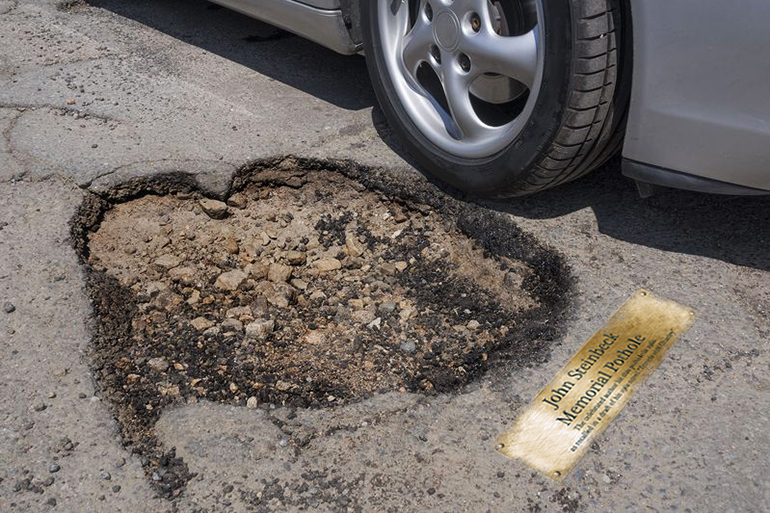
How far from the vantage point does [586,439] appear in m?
2.28

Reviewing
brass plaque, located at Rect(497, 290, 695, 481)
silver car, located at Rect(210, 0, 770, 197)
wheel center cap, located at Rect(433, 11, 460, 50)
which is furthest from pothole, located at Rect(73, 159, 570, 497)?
wheel center cap, located at Rect(433, 11, 460, 50)

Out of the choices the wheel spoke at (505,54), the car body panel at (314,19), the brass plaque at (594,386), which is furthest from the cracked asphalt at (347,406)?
the wheel spoke at (505,54)

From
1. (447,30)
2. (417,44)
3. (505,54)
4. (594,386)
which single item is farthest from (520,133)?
(594,386)

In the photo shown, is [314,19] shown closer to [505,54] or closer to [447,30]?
[447,30]

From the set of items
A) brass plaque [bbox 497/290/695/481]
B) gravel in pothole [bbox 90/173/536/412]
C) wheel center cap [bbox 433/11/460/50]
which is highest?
A: wheel center cap [bbox 433/11/460/50]

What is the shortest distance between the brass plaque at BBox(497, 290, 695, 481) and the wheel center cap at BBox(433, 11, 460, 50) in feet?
3.62

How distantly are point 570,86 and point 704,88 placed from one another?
405mm

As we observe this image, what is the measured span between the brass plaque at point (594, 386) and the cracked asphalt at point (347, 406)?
38mm

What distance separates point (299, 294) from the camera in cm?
300

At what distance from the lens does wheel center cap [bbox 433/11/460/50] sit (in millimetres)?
2984

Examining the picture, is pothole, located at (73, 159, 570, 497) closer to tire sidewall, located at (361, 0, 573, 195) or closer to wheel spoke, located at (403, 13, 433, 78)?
tire sidewall, located at (361, 0, 573, 195)

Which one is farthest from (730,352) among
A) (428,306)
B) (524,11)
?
(524,11)

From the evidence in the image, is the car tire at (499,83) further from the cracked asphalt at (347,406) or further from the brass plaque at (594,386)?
the brass plaque at (594,386)

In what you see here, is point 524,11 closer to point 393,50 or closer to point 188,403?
point 393,50
